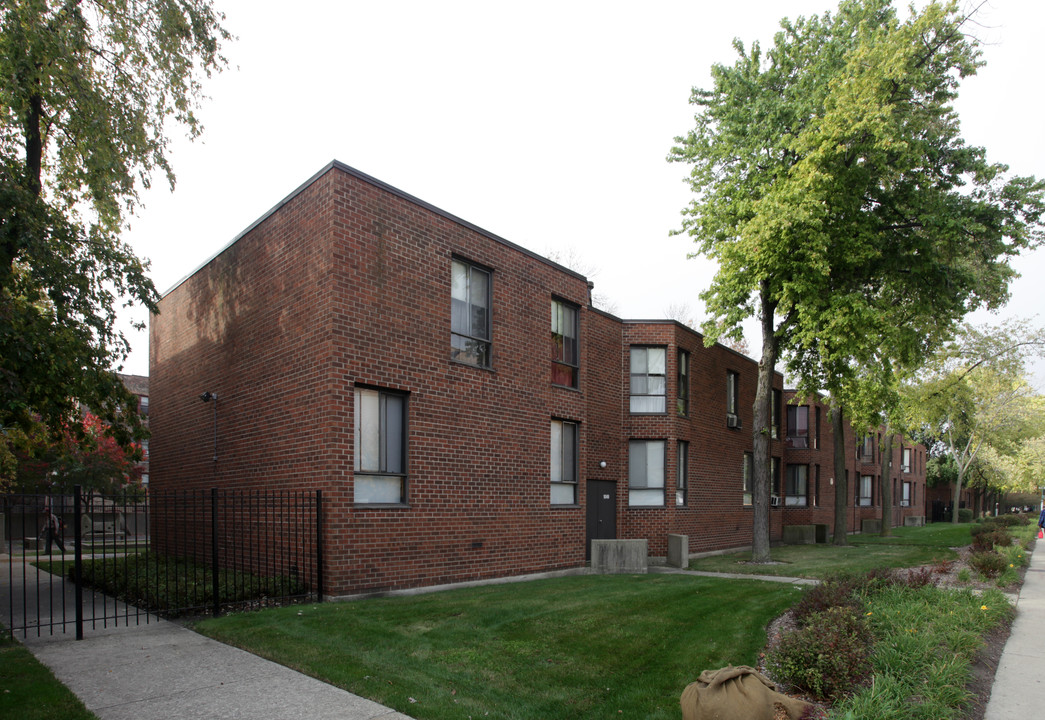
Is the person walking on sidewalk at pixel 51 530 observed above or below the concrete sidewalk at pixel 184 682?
above

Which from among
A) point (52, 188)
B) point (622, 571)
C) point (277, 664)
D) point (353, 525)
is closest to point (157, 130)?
point (52, 188)

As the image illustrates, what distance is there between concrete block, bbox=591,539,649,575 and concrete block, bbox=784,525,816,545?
47.7ft

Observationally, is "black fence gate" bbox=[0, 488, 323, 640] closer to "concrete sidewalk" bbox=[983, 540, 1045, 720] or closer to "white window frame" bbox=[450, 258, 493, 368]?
"white window frame" bbox=[450, 258, 493, 368]

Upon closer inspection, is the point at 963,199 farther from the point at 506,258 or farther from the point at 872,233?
the point at 506,258

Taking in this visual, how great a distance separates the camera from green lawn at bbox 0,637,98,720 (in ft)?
19.0

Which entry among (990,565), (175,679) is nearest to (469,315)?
(175,679)

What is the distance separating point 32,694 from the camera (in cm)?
630

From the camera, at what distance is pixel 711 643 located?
8102 millimetres

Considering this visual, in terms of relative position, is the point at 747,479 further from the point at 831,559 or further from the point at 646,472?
the point at 646,472

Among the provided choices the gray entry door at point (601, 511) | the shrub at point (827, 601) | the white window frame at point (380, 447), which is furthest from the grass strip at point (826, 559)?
the white window frame at point (380, 447)

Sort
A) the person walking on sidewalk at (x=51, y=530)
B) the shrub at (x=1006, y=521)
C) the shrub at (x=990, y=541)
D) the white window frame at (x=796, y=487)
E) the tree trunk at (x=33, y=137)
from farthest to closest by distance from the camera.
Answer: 1. the white window frame at (x=796, y=487)
2. the shrub at (x=1006, y=521)
3. the shrub at (x=990, y=541)
4. the tree trunk at (x=33, y=137)
5. the person walking on sidewalk at (x=51, y=530)

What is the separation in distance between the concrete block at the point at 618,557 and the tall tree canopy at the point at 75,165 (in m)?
10.4

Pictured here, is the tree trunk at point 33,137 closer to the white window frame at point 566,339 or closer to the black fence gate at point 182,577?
the black fence gate at point 182,577

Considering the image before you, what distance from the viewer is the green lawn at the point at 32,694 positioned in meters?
5.79
